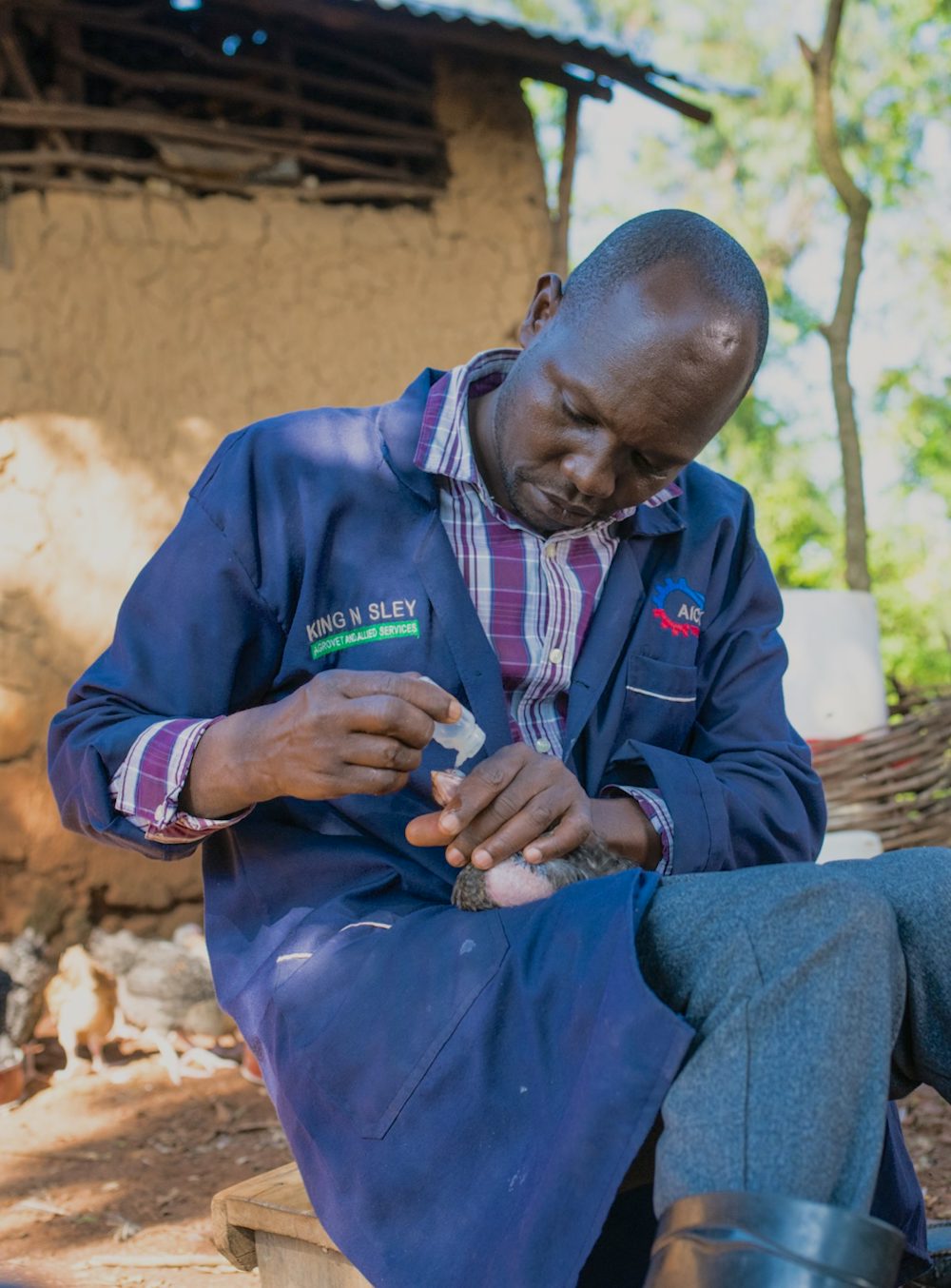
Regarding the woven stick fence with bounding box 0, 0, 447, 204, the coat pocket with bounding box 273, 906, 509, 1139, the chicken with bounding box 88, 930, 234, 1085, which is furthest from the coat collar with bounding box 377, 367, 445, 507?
the woven stick fence with bounding box 0, 0, 447, 204

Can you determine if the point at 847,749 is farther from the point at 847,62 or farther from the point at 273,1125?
the point at 847,62

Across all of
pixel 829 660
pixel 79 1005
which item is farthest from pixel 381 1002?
pixel 79 1005

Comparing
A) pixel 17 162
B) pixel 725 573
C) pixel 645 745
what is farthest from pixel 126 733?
pixel 17 162

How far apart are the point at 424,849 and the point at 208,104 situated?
4.28 meters

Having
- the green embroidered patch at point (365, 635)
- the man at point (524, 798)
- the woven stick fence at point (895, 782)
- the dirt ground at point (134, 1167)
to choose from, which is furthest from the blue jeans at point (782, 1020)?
the woven stick fence at point (895, 782)

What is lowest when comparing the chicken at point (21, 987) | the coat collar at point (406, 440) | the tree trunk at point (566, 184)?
the chicken at point (21, 987)

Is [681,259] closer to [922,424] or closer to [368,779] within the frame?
[368,779]

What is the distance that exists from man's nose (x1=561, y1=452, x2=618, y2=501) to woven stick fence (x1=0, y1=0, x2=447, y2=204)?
11.7ft

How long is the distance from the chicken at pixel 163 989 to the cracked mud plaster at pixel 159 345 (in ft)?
0.90

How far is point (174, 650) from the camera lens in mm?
1841

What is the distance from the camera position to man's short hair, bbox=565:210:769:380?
193 cm

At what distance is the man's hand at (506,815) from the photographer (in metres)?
1.56

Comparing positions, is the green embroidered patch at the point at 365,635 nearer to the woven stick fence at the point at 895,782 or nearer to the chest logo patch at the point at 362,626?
the chest logo patch at the point at 362,626

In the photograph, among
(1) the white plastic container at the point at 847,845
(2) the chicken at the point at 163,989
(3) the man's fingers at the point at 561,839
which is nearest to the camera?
(3) the man's fingers at the point at 561,839
